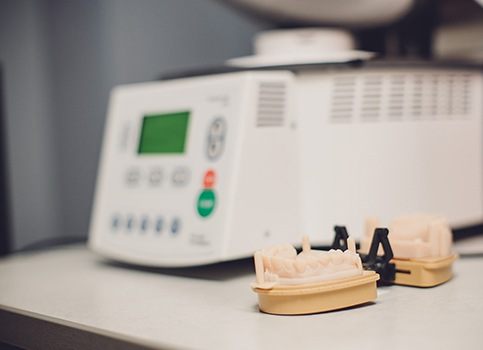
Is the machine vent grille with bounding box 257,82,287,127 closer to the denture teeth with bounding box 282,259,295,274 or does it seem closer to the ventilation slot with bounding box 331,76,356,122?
the ventilation slot with bounding box 331,76,356,122

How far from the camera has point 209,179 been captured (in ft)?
2.18

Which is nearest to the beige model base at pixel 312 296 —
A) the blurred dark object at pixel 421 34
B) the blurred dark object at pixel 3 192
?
the blurred dark object at pixel 421 34

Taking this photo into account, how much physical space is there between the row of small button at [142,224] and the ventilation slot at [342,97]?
0.21m

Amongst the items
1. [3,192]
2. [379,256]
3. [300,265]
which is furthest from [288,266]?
[3,192]

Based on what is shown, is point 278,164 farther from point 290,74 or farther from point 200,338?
point 200,338

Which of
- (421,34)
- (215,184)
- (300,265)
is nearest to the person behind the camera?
(300,265)

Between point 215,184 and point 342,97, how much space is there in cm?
18

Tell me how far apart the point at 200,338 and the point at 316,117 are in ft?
1.15

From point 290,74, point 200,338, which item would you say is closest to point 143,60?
point 290,74

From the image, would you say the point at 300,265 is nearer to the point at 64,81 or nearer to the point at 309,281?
the point at 309,281

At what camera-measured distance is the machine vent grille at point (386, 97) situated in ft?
2.33

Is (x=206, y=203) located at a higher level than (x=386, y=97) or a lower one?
Result: lower

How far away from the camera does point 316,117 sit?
28.0 inches

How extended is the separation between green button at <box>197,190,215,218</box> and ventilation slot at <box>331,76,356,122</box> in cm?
17
